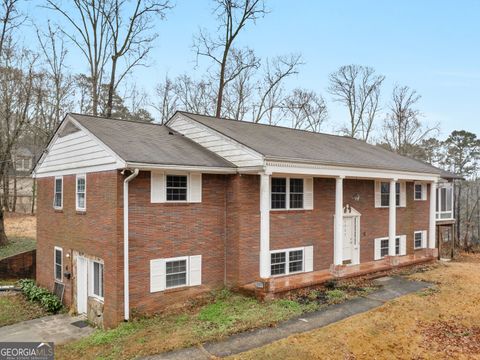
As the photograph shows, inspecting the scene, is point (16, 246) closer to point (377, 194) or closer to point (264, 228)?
point (264, 228)

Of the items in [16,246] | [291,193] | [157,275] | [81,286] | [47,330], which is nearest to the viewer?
[157,275]

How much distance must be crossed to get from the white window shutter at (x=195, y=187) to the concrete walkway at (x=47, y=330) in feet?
17.3

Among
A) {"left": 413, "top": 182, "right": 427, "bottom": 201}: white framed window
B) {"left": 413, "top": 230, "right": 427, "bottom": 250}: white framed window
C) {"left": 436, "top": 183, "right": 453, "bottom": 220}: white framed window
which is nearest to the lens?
{"left": 413, "top": 182, "right": 427, "bottom": 201}: white framed window

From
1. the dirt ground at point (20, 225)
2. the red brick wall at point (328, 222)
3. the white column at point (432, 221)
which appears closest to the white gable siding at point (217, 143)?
the red brick wall at point (328, 222)

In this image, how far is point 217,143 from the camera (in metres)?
14.2

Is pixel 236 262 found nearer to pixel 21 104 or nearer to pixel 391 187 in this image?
pixel 391 187

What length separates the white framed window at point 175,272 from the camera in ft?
38.9

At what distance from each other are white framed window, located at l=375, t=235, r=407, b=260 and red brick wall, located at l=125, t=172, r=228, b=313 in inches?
352

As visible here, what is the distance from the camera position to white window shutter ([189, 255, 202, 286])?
12641 mm

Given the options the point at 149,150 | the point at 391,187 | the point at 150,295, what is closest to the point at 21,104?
the point at 149,150

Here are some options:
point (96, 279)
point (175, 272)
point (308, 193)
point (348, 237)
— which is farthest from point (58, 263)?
point (348, 237)

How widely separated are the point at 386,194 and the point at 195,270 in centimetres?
1121

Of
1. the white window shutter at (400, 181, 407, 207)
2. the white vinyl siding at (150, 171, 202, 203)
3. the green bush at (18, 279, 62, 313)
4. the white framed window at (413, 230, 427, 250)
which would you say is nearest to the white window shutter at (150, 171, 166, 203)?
the white vinyl siding at (150, 171, 202, 203)

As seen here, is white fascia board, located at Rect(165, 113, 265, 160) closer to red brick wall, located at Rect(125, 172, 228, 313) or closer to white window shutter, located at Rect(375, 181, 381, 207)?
red brick wall, located at Rect(125, 172, 228, 313)
